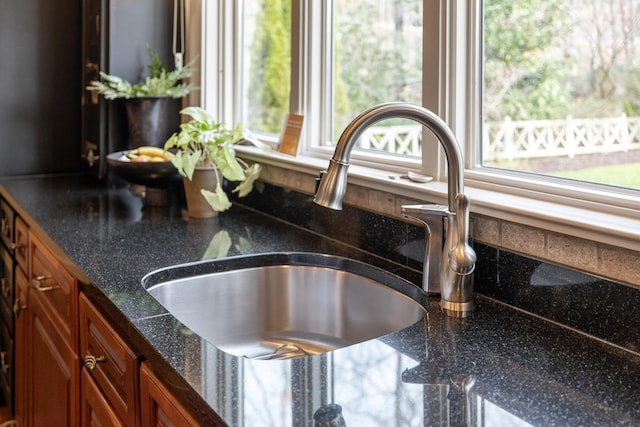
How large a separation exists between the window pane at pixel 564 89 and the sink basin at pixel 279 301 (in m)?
0.40

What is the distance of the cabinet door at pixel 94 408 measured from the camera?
126 cm

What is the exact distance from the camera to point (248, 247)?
169 centimetres

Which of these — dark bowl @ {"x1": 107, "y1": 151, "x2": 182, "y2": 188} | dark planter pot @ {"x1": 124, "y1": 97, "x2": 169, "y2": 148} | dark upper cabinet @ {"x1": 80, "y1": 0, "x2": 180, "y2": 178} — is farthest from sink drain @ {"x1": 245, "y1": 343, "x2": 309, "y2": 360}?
dark upper cabinet @ {"x1": 80, "y1": 0, "x2": 180, "y2": 178}

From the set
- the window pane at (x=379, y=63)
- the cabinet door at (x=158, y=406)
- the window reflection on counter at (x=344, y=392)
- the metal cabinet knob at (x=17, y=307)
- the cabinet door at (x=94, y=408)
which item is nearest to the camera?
the window reflection on counter at (x=344, y=392)

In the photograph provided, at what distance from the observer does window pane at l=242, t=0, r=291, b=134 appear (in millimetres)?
→ 2330

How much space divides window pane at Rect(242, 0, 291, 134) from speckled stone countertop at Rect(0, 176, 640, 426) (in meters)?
1.13

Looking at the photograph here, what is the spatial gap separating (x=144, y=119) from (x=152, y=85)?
5.4 inches

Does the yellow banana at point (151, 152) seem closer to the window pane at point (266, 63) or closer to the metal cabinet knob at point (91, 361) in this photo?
the window pane at point (266, 63)

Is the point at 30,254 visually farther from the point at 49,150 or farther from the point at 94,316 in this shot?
the point at 49,150

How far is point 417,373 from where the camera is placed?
3.03 feet

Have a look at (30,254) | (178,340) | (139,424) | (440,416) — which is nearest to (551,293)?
(440,416)

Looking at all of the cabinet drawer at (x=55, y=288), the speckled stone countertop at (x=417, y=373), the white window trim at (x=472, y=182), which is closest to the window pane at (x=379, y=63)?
the white window trim at (x=472, y=182)

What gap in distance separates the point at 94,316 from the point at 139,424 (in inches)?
13.4

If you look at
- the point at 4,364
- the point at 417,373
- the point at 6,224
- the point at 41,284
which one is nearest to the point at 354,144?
the point at 417,373
